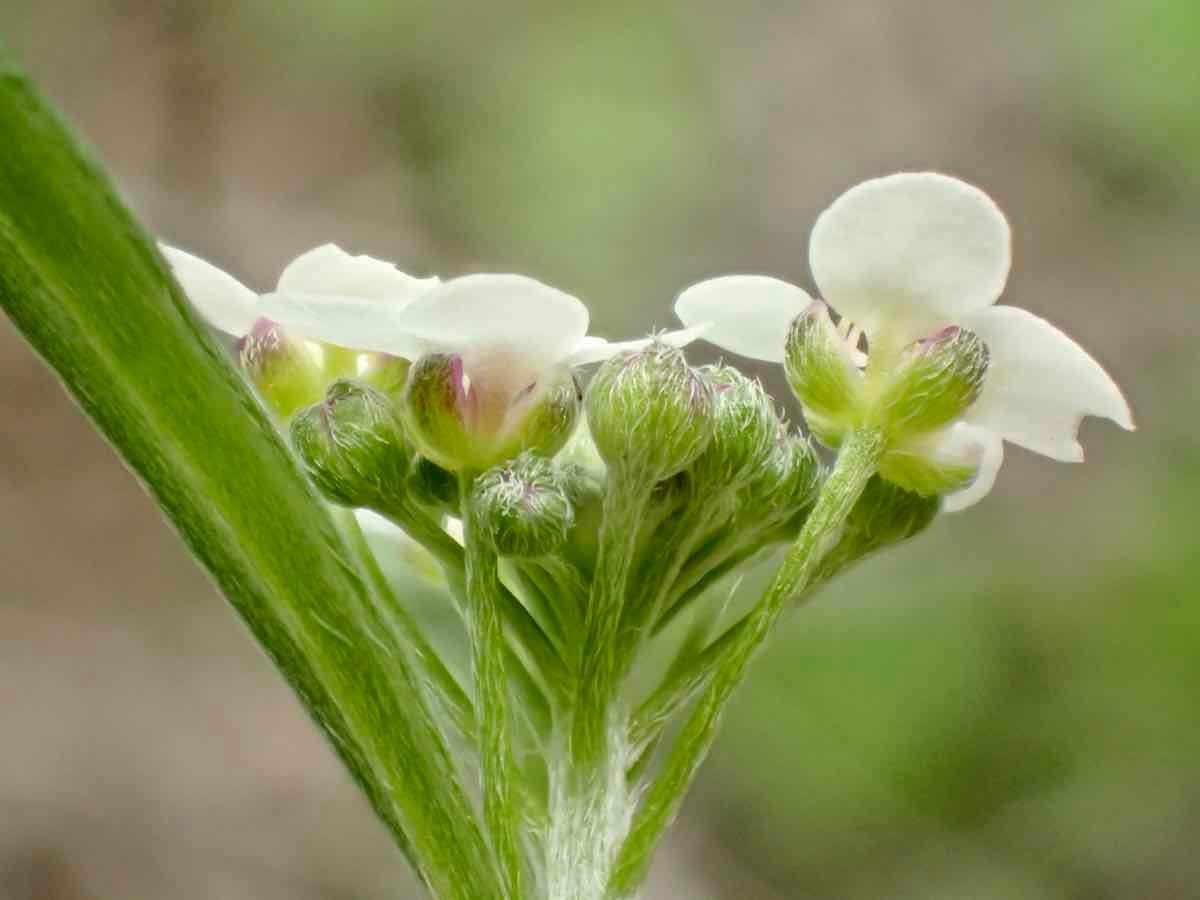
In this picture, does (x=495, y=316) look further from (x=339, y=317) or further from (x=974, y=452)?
(x=974, y=452)

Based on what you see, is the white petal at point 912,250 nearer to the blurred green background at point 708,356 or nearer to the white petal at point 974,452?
the white petal at point 974,452

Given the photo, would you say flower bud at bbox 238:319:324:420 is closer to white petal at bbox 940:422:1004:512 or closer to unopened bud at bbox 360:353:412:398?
unopened bud at bbox 360:353:412:398

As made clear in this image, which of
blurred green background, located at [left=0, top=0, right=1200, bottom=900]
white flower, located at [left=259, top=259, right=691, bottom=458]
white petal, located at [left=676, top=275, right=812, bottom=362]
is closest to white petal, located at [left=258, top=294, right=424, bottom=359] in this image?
white flower, located at [left=259, top=259, right=691, bottom=458]

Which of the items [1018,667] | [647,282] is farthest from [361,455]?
[647,282]

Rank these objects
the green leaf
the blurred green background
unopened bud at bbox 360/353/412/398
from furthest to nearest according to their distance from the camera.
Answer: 1. the blurred green background
2. unopened bud at bbox 360/353/412/398
3. the green leaf

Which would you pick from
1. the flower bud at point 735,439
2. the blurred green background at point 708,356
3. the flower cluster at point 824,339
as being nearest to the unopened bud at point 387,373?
the flower cluster at point 824,339
